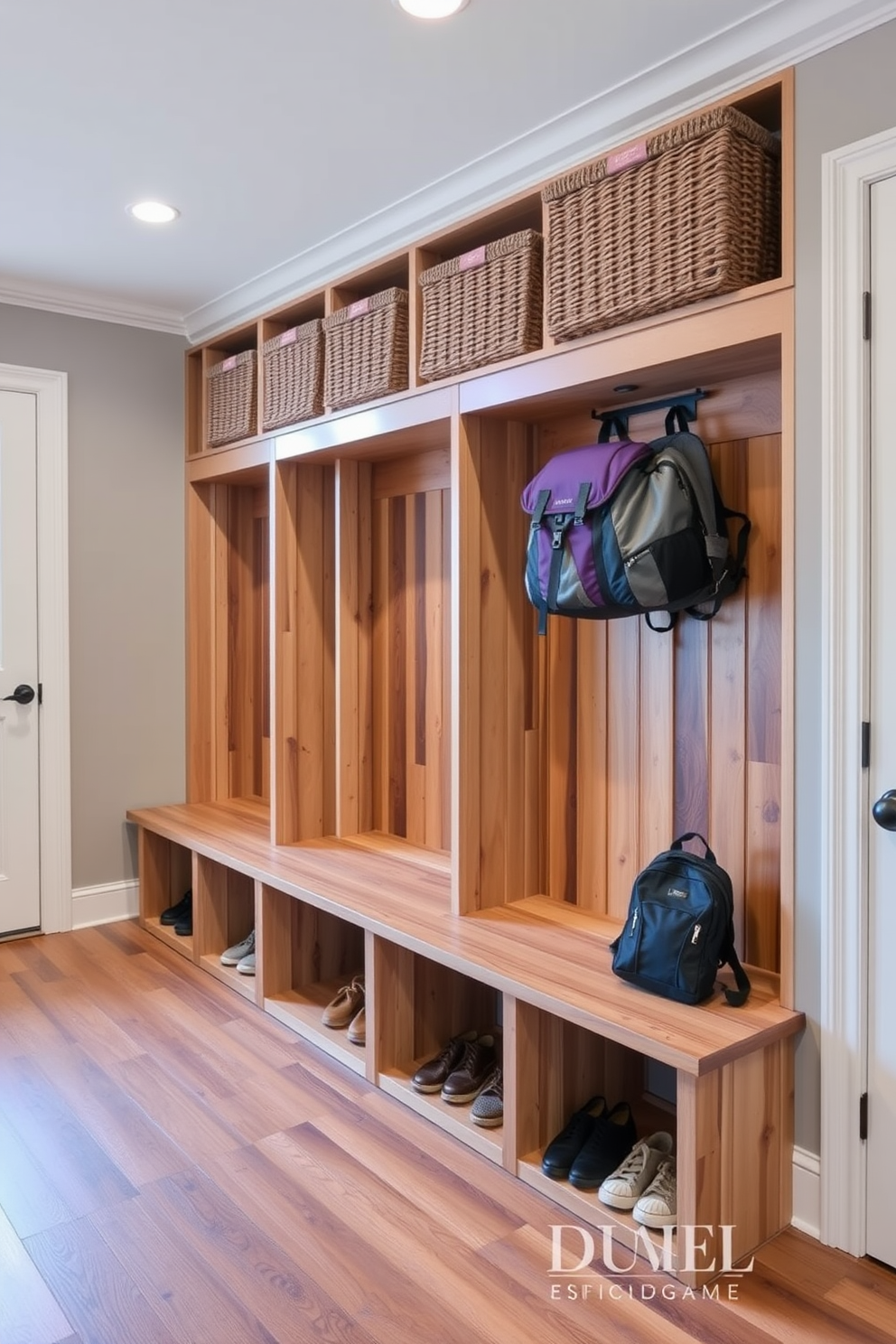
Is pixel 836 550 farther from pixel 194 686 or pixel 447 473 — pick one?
pixel 194 686

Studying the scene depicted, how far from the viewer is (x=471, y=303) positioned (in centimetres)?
259

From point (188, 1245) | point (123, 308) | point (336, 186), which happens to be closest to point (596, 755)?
point (188, 1245)

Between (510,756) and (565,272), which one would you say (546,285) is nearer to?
(565,272)

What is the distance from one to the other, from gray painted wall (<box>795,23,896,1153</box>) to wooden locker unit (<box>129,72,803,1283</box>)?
31 millimetres

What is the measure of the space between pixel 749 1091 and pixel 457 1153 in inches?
30.0

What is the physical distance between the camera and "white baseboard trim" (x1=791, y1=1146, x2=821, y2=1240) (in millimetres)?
1973

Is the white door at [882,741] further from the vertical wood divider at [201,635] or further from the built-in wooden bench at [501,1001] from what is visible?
the vertical wood divider at [201,635]

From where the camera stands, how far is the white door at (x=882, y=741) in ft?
6.03

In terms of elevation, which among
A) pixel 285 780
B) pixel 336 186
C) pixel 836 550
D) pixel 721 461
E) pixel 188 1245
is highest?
pixel 336 186

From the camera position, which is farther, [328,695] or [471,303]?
[328,695]

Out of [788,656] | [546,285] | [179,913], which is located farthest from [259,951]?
[546,285]

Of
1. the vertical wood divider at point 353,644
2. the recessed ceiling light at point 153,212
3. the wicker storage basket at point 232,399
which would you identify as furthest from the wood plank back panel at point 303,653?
the recessed ceiling light at point 153,212

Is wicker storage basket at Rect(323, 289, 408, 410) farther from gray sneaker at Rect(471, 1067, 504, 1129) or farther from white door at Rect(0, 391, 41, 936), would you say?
gray sneaker at Rect(471, 1067, 504, 1129)

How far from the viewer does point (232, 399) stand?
12.0 feet
